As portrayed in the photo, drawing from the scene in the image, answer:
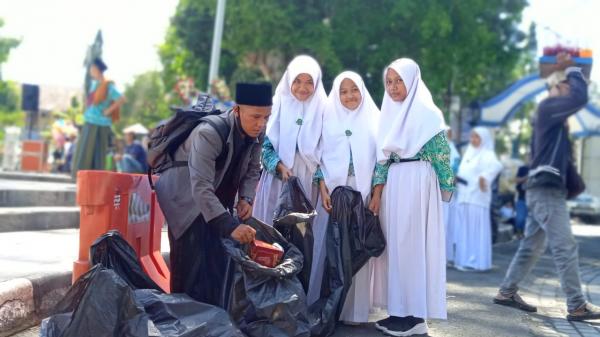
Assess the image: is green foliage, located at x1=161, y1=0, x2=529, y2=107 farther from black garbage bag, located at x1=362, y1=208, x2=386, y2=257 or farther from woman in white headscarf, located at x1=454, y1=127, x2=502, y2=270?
black garbage bag, located at x1=362, y1=208, x2=386, y2=257

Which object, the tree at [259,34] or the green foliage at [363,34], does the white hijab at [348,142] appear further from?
the tree at [259,34]

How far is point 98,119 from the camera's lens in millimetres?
10406

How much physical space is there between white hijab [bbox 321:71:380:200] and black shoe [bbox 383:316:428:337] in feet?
3.00

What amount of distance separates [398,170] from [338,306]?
41.9 inches

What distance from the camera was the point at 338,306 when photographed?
5148 mm

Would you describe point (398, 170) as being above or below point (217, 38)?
below

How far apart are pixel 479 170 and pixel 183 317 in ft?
24.1

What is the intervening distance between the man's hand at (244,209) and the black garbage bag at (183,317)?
0.84 metres

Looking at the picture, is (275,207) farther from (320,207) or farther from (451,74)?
(451,74)

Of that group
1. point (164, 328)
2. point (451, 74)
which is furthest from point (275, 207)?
point (451, 74)

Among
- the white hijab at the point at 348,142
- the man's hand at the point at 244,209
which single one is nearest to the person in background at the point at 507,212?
the white hijab at the point at 348,142

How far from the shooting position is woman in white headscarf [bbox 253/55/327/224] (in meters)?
5.72

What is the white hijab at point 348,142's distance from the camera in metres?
5.60

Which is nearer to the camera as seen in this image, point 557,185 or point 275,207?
point 275,207
